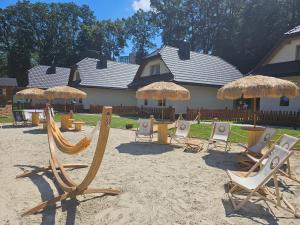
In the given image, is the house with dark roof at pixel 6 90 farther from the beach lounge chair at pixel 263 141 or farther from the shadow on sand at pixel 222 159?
the beach lounge chair at pixel 263 141

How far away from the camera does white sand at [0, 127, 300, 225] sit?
4430 mm

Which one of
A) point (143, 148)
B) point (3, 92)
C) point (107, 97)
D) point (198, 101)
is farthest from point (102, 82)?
point (143, 148)

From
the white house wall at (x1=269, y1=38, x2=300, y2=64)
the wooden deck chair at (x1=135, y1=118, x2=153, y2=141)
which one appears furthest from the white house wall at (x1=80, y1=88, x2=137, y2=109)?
the wooden deck chair at (x1=135, y1=118, x2=153, y2=141)

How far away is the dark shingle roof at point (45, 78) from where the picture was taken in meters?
37.2

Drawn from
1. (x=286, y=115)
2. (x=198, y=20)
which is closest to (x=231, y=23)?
(x=198, y=20)

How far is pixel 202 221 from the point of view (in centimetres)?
436

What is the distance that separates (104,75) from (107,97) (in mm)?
2372

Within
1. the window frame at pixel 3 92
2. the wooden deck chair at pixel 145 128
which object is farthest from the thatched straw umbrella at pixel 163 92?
the window frame at pixel 3 92

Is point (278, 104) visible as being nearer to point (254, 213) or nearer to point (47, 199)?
point (254, 213)

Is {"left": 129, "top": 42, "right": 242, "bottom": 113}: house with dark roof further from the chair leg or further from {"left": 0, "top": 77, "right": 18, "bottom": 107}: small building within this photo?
the chair leg

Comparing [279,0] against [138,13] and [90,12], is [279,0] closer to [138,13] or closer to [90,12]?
[138,13]

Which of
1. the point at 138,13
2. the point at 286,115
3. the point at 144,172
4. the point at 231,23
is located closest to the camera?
the point at 144,172

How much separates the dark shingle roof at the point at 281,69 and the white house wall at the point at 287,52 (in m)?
0.30

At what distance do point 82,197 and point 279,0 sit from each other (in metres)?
36.8
